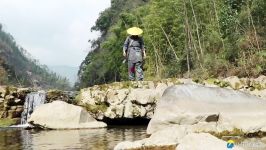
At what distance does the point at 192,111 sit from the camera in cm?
952

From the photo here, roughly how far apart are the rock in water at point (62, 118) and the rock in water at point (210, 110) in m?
3.61

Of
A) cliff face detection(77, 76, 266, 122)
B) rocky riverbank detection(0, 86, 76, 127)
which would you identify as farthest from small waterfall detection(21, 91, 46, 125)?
cliff face detection(77, 76, 266, 122)

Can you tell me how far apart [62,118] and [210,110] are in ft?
16.1

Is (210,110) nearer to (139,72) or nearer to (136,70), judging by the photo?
(139,72)

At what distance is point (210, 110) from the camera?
374 inches

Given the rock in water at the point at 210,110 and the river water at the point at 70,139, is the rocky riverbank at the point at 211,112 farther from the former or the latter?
the river water at the point at 70,139

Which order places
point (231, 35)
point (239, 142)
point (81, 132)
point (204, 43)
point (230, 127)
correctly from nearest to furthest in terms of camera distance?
point (239, 142) → point (230, 127) → point (81, 132) → point (231, 35) → point (204, 43)

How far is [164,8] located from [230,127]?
1554 centimetres

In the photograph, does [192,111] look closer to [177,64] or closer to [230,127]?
[230,127]

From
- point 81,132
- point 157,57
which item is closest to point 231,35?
point 157,57

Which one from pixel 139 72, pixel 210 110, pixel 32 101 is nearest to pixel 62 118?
pixel 139 72

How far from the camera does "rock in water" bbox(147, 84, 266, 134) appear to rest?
922 cm

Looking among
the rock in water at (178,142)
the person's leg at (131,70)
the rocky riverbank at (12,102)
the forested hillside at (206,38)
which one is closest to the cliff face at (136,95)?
the person's leg at (131,70)

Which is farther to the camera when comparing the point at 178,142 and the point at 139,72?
the point at 139,72
